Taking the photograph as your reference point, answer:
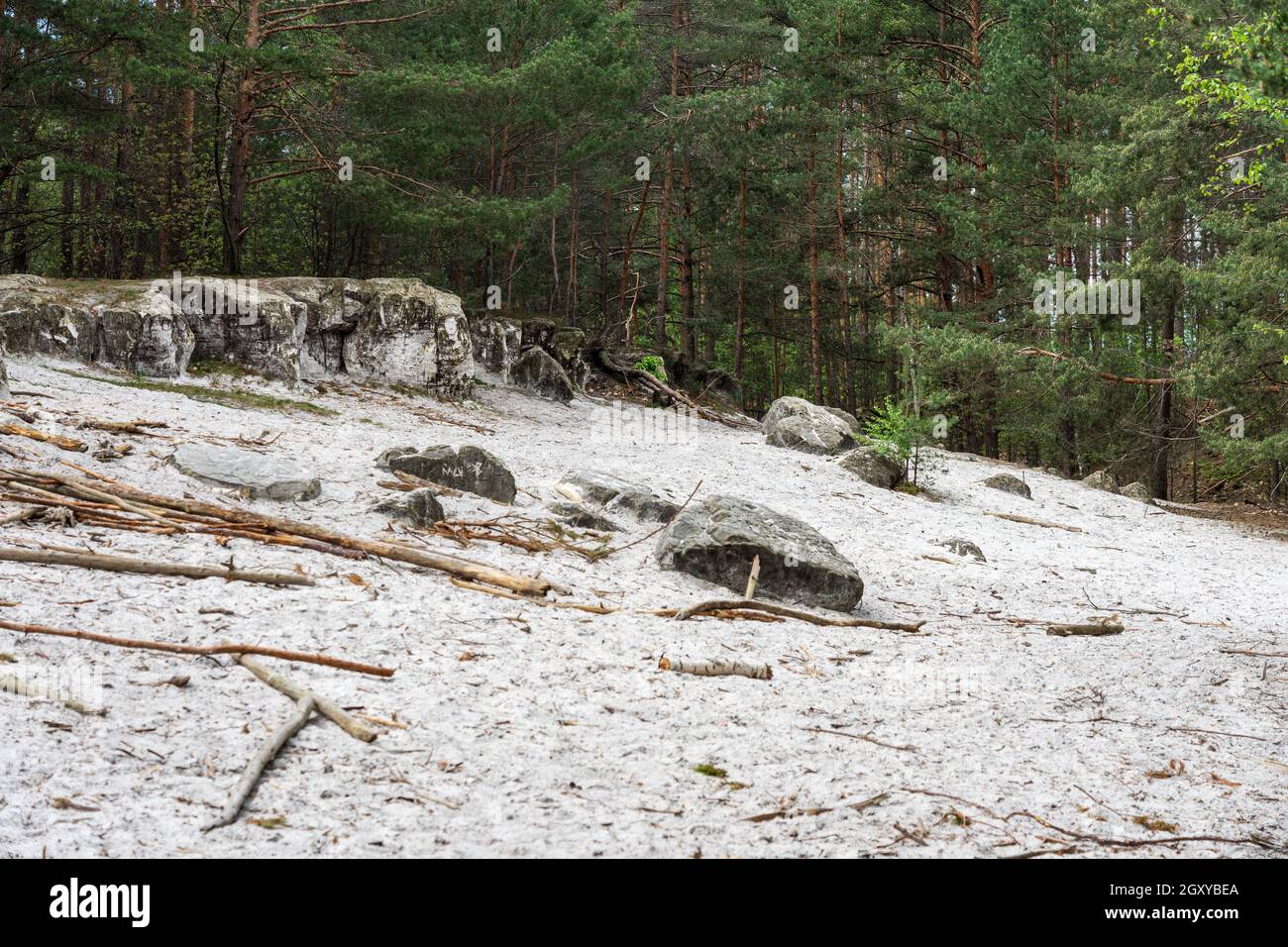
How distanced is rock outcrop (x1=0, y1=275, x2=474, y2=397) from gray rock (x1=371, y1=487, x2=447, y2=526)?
621cm

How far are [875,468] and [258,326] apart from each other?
8.90 meters

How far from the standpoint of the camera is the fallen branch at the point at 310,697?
3406mm

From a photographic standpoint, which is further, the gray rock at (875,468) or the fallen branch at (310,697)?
the gray rock at (875,468)

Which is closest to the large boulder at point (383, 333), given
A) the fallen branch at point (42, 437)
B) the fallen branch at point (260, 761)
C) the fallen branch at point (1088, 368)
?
the fallen branch at point (42, 437)

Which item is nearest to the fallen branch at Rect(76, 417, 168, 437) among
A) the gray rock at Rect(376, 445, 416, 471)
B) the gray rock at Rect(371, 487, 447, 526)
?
the gray rock at Rect(376, 445, 416, 471)

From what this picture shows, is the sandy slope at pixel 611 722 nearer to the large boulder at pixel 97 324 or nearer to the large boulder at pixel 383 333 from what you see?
the large boulder at pixel 97 324

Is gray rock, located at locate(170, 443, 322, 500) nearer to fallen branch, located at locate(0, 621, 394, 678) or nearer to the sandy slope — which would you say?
the sandy slope

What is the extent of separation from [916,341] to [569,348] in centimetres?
645

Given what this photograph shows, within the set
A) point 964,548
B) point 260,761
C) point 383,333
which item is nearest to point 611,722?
point 260,761

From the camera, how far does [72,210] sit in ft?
50.3

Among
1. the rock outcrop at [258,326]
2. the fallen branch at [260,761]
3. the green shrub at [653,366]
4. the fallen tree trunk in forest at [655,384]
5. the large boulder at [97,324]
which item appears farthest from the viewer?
the green shrub at [653,366]

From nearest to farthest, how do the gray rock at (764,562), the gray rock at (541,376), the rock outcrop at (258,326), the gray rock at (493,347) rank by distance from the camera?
the gray rock at (764,562), the rock outcrop at (258,326), the gray rock at (493,347), the gray rock at (541,376)

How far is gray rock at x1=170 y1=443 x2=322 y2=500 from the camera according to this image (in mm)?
7074

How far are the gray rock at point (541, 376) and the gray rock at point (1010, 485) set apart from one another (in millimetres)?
7297
